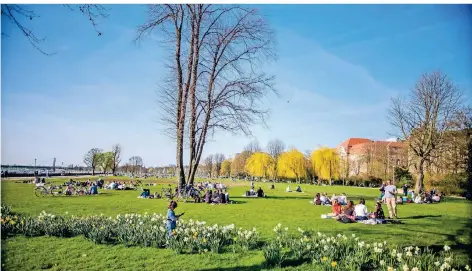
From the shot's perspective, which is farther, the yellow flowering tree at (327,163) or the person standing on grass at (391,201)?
the yellow flowering tree at (327,163)

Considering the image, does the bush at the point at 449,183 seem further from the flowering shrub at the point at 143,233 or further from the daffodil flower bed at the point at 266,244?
the flowering shrub at the point at 143,233

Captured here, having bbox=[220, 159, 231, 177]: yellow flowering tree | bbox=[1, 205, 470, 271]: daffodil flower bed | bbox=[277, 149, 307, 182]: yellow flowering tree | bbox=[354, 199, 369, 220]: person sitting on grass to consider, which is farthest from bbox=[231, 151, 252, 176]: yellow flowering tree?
bbox=[1, 205, 470, 271]: daffodil flower bed

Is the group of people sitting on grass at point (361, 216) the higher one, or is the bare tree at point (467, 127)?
the bare tree at point (467, 127)

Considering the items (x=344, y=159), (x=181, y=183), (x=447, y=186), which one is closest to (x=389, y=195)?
(x=181, y=183)

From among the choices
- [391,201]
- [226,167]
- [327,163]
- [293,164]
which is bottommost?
[226,167]

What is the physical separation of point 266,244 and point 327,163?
59126 mm

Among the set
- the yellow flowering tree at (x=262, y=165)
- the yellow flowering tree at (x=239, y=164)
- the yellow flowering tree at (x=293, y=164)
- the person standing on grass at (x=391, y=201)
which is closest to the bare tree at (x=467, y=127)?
the person standing on grass at (x=391, y=201)

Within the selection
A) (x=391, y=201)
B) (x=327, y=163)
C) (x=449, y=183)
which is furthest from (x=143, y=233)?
(x=327, y=163)

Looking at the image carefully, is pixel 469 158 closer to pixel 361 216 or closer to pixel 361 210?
pixel 361 210

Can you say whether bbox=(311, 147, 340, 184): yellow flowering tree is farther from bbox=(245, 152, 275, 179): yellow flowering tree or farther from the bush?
the bush

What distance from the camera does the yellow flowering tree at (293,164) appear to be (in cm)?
6856

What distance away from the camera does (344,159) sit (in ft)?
229

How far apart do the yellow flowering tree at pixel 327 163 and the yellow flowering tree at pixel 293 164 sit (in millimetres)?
4246

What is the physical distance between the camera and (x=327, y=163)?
2520 inches
